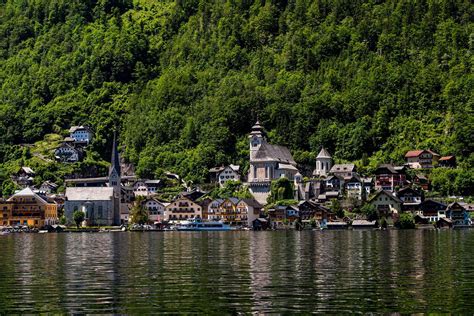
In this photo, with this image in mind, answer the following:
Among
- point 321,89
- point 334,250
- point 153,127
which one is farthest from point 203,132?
point 334,250

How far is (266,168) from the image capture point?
168500mm

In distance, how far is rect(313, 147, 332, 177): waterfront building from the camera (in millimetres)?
167250

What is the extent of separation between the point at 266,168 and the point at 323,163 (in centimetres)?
1047

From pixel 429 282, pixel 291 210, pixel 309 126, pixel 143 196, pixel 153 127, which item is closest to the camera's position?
pixel 429 282

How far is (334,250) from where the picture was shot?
233 feet

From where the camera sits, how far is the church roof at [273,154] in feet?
555

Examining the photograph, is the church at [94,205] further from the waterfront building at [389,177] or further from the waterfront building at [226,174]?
the waterfront building at [389,177]

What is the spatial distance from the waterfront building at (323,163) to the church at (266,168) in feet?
13.1

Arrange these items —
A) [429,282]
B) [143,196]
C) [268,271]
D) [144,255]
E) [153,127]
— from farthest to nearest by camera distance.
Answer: [153,127] → [143,196] → [144,255] → [268,271] → [429,282]

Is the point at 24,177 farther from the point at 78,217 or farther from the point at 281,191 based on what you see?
the point at 281,191

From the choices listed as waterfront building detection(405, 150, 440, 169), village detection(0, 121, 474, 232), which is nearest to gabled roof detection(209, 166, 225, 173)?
village detection(0, 121, 474, 232)

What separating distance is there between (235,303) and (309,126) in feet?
480

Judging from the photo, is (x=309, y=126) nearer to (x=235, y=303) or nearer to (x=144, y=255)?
(x=144, y=255)

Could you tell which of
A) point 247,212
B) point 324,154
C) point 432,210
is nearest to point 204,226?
point 247,212
